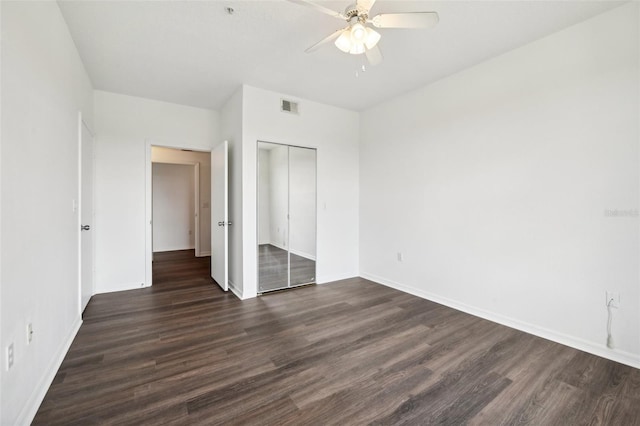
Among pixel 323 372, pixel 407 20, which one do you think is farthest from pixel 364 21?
pixel 323 372

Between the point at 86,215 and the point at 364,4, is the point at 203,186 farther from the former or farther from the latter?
the point at 364,4

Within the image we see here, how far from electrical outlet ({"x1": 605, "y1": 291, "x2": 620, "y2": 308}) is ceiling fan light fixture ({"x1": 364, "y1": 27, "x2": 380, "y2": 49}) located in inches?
103

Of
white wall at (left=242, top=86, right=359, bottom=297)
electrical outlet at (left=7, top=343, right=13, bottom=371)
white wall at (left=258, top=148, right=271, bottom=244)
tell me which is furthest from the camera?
white wall at (left=258, top=148, right=271, bottom=244)

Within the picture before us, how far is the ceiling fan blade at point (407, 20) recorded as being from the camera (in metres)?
1.70

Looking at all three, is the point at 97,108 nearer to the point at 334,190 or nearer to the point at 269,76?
the point at 269,76

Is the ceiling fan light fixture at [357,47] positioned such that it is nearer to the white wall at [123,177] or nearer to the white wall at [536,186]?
the white wall at [536,186]

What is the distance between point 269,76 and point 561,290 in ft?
11.8

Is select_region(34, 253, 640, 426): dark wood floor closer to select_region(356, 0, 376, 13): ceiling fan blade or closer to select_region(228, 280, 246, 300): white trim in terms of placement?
select_region(228, 280, 246, 300): white trim

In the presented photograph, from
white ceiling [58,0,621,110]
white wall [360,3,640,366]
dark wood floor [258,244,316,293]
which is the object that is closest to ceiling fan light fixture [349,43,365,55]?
white ceiling [58,0,621,110]

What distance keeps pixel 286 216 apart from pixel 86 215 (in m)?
2.27

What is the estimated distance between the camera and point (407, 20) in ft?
5.79

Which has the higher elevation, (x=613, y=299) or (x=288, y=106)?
(x=288, y=106)

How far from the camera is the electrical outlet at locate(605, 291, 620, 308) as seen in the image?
2092 mm

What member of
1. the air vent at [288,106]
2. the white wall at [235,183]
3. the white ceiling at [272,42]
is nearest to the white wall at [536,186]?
the white ceiling at [272,42]
